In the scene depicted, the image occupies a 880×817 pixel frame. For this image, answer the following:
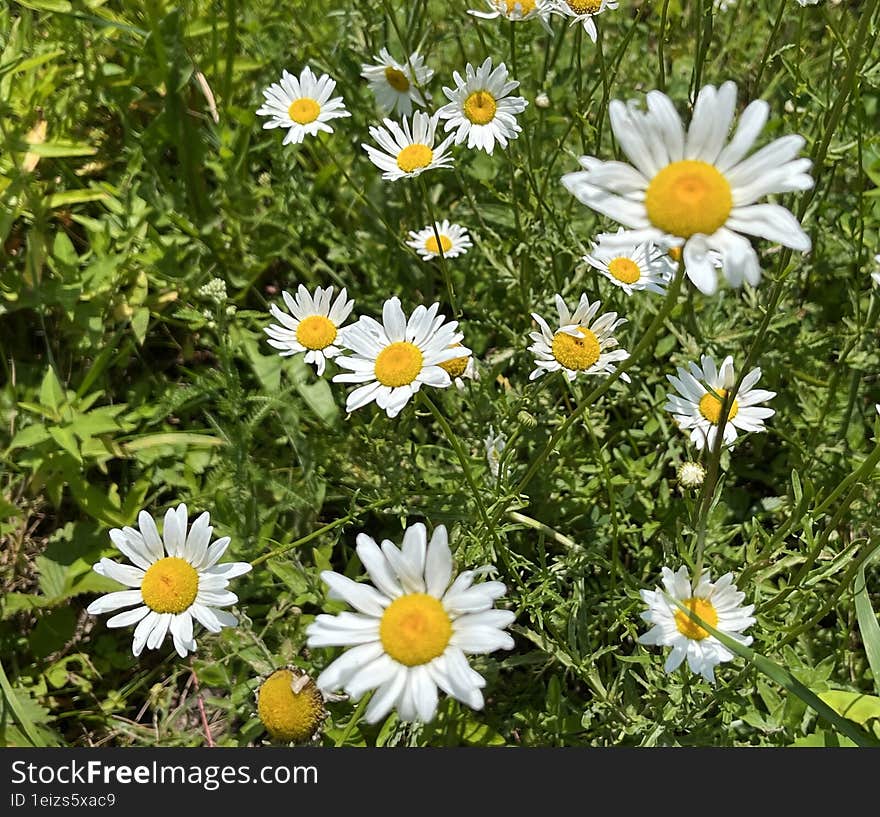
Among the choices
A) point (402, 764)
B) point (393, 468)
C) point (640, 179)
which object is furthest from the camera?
point (393, 468)

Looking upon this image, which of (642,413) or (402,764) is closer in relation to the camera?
(402,764)

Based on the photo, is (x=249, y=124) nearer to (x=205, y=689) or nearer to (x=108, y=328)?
(x=108, y=328)

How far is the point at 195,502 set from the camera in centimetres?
238

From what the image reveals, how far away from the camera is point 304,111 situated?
98.8 inches

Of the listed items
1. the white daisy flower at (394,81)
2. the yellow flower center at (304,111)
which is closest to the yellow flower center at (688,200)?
the white daisy flower at (394,81)

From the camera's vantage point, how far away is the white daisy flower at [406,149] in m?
2.16

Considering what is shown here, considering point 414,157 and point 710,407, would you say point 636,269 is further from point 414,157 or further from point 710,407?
point 414,157

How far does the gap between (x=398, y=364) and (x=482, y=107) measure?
968 millimetres

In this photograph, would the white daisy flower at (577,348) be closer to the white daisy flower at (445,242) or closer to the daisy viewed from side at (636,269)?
the daisy viewed from side at (636,269)

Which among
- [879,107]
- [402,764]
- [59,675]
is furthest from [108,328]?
[879,107]

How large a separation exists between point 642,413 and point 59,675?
1.95 metres

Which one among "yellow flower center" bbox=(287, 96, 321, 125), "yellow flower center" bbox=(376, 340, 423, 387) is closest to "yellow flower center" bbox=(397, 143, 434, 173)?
"yellow flower center" bbox=(287, 96, 321, 125)

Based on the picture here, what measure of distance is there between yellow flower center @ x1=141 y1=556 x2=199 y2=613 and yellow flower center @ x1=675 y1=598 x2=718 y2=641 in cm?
108

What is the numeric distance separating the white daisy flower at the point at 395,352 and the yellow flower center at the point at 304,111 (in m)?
1.07
